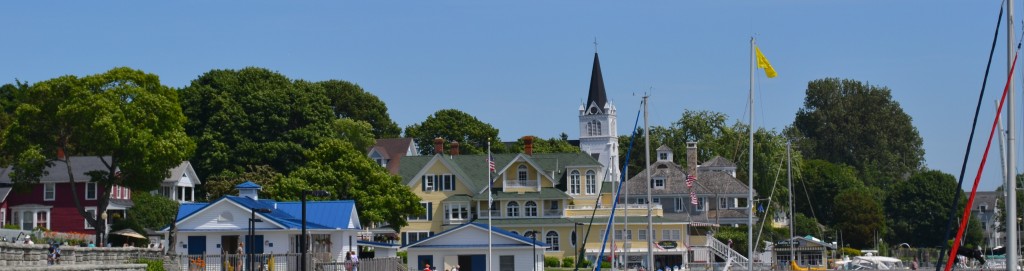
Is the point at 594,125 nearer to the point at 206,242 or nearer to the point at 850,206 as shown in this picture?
the point at 850,206

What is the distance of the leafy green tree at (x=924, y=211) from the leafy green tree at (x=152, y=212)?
7199cm


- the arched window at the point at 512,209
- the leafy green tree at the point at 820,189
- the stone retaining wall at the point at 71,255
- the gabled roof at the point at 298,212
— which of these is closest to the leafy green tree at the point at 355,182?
the arched window at the point at 512,209

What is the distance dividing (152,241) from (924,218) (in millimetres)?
76704

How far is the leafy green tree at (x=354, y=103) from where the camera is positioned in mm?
141625

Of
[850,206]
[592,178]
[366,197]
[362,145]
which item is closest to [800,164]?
[850,206]

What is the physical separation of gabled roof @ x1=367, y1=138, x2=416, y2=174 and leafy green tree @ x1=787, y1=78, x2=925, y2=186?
173 feet

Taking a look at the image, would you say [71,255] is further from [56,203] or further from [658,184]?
[658,184]

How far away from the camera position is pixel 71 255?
4381 cm

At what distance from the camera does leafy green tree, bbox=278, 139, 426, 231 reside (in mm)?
88500

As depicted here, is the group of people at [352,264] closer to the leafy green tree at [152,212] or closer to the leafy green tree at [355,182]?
the leafy green tree at [355,182]

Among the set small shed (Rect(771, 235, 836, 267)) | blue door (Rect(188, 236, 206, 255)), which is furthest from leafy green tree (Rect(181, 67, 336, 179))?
blue door (Rect(188, 236, 206, 255))

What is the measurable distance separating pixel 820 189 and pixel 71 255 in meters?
106

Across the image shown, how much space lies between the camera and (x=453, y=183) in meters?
106

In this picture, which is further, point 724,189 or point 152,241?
point 724,189
